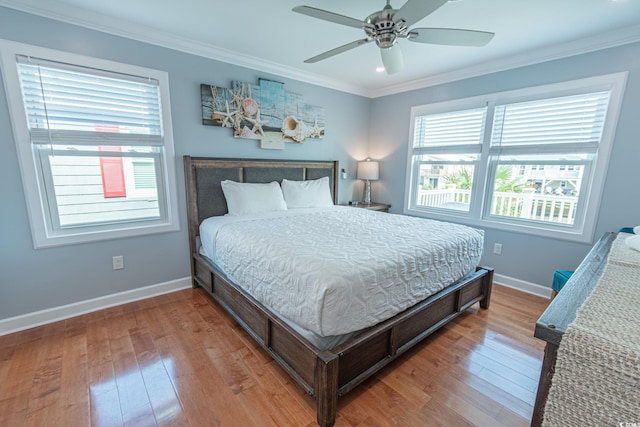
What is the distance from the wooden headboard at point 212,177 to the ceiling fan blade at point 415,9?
6.99ft

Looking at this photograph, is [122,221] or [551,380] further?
[122,221]

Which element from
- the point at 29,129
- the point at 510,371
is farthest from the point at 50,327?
the point at 510,371

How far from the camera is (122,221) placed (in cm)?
262

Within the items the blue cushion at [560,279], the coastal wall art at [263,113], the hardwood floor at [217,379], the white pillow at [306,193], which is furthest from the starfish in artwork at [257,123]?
the blue cushion at [560,279]

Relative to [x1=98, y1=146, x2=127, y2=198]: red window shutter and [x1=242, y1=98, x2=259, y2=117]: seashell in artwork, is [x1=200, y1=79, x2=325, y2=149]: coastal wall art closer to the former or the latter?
[x1=242, y1=98, x2=259, y2=117]: seashell in artwork

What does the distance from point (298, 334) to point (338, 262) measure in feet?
1.50

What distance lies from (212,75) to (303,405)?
10.1 ft

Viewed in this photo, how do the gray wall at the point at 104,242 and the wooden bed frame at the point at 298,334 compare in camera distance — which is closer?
the wooden bed frame at the point at 298,334

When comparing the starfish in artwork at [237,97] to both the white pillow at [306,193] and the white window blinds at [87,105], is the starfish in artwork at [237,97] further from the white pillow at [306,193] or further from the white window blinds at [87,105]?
the white pillow at [306,193]

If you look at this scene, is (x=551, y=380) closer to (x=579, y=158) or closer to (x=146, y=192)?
(x=579, y=158)

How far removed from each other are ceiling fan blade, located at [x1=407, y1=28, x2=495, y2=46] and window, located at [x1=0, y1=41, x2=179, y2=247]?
2319 millimetres

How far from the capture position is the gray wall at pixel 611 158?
7.80ft

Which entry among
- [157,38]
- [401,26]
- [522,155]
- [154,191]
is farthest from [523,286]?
[157,38]

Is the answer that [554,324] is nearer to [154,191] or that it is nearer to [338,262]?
[338,262]
